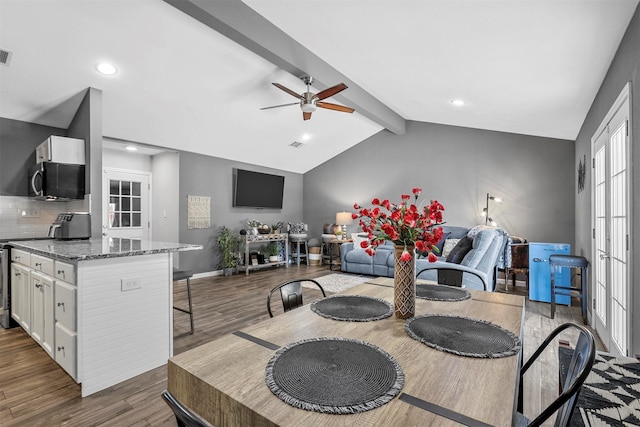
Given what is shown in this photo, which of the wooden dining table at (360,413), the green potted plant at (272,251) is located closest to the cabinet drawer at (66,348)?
the wooden dining table at (360,413)

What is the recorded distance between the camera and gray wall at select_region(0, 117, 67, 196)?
151 inches

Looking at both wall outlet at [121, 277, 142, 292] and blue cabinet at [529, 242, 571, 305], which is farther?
blue cabinet at [529, 242, 571, 305]

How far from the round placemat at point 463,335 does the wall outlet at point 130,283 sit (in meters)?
1.93

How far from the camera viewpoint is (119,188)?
5680 millimetres

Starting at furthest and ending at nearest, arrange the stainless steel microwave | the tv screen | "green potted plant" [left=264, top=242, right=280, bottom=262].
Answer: "green potted plant" [left=264, top=242, right=280, bottom=262] < the tv screen < the stainless steel microwave

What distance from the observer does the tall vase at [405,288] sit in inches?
53.6

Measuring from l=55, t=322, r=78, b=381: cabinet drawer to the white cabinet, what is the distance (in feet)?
0.47

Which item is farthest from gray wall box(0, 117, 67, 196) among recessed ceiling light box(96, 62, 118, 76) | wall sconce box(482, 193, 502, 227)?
wall sconce box(482, 193, 502, 227)

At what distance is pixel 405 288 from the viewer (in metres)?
1.36

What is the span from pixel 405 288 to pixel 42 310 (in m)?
2.86

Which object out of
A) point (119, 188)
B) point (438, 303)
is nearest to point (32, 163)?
point (119, 188)

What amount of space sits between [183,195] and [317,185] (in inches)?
132

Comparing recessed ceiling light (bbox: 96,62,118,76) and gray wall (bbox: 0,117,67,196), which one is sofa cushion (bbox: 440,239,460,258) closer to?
recessed ceiling light (bbox: 96,62,118,76)

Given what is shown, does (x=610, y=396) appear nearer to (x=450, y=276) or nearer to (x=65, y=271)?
(x=450, y=276)
